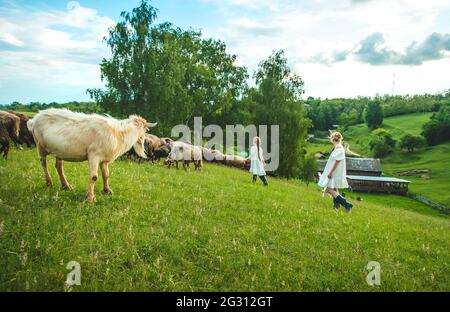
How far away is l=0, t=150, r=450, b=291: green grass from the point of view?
5.44 metres

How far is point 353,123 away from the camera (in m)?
159

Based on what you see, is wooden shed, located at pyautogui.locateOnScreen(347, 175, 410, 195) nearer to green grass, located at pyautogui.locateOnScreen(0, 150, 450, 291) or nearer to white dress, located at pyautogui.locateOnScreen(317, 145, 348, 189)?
white dress, located at pyautogui.locateOnScreen(317, 145, 348, 189)

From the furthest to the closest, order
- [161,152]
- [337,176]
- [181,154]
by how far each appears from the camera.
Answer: [161,152], [181,154], [337,176]

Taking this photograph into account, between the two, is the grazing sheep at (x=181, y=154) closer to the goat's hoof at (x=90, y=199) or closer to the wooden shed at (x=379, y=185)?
the goat's hoof at (x=90, y=199)

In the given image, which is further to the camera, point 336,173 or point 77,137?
point 336,173

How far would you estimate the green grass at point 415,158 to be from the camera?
245 ft

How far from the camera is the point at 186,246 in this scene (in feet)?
21.9

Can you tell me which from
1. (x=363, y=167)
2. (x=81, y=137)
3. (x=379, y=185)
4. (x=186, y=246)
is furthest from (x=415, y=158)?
(x=186, y=246)

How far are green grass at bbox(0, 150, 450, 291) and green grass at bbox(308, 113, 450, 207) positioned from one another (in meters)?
64.1

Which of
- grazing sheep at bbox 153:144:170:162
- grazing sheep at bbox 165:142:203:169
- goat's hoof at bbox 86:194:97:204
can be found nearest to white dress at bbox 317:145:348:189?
goat's hoof at bbox 86:194:97:204

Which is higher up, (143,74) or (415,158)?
(143,74)

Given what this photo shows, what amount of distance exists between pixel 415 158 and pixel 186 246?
11534cm

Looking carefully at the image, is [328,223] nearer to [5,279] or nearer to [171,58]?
[5,279]

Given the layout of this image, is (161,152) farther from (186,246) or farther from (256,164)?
(186,246)
